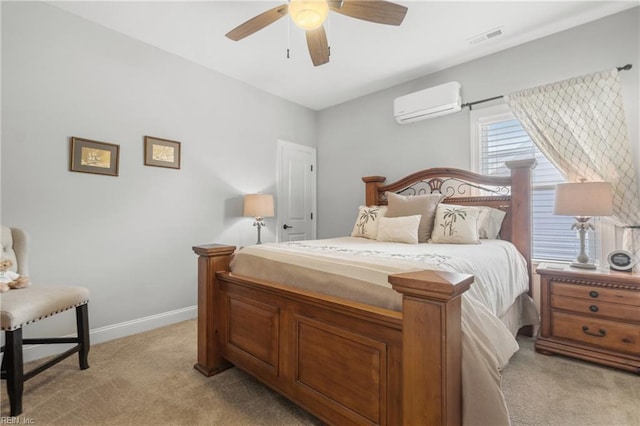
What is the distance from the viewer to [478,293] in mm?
1469

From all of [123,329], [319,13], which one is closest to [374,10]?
[319,13]

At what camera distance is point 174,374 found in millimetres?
2039

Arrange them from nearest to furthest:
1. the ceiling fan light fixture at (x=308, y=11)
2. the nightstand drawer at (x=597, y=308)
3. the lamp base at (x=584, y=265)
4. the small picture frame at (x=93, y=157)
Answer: the ceiling fan light fixture at (x=308, y=11)
the nightstand drawer at (x=597, y=308)
the lamp base at (x=584, y=265)
the small picture frame at (x=93, y=157)

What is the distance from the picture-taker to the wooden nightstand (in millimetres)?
2010

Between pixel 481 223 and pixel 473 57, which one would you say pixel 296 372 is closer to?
pixel 481 223

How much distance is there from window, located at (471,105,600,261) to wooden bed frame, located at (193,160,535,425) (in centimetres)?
243

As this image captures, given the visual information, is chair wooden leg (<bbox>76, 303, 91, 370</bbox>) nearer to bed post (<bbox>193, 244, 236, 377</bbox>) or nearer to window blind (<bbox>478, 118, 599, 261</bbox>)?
bed post (<bbox>193, 244, 236, 377</bbox>)

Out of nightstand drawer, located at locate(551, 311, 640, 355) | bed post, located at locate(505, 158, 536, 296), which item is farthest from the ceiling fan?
nightstand drawer, located at locate(551, 311, 640, 355)

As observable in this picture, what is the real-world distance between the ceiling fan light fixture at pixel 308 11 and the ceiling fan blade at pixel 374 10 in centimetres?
15

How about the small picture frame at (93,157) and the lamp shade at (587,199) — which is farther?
the small picture frame at (93,157)

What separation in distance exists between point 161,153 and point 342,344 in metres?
2.68

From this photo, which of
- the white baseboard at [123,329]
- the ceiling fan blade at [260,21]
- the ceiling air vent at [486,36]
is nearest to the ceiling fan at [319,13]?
the ceiling fan blade at [260,21]

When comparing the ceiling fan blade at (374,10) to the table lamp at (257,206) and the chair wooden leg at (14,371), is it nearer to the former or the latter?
the table lamp at (257,206)

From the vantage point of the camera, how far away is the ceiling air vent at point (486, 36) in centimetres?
274
